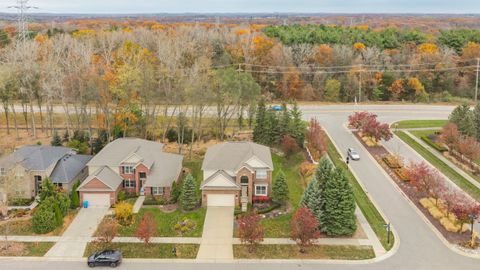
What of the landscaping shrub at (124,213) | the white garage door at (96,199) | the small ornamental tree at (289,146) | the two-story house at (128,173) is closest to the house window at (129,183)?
the two-story house at (128,173)

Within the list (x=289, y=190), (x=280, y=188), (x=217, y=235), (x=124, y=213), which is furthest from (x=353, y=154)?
(x=124, y=213)

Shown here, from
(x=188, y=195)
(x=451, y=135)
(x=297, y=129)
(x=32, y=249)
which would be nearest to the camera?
(x=32, y=249)

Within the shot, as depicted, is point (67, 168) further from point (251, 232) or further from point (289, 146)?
point (289, 146)

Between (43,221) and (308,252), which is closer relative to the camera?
(308,252)

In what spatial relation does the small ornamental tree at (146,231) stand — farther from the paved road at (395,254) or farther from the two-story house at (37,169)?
the two-story house at (37,169)

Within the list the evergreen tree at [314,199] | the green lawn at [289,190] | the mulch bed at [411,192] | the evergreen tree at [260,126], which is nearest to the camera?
the mulch bed at [411,192]

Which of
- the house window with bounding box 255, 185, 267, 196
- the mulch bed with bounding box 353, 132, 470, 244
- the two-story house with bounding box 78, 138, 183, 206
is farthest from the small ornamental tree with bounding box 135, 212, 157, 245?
the mulch bed with bounding box 353, 132, 470, 244

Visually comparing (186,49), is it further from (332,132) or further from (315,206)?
(315,206)

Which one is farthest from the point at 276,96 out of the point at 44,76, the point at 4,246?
the point at 4,246
